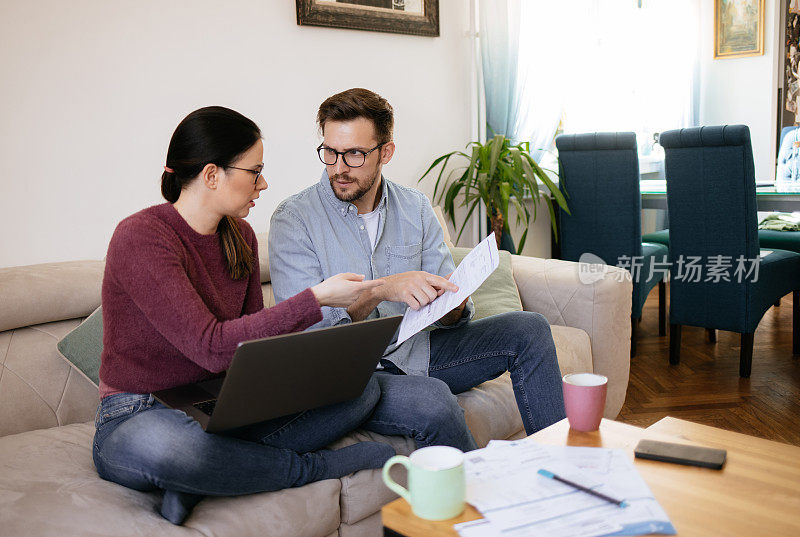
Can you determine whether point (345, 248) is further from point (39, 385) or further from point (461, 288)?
point (39, 385)

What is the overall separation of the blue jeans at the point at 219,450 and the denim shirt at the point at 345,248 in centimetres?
29

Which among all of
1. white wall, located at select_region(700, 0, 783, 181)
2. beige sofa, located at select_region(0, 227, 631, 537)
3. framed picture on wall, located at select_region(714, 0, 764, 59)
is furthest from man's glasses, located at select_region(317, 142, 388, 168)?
framed picture on wall, located at select_region(714, 0, 764, 59)

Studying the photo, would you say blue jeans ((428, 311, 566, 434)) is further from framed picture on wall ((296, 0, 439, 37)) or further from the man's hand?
framed picture on wall ((296, 0, 439, 37))

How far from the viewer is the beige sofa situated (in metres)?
1.26

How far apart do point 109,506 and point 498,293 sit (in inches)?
53.6

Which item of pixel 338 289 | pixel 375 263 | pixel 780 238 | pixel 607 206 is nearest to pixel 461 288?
pixel 338 289

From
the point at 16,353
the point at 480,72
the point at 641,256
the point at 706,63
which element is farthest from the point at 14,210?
the point at 706,63

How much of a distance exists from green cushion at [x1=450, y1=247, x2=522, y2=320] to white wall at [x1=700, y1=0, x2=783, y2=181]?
378cm

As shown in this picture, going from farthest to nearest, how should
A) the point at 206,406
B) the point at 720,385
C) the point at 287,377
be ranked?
the point at 720,385 < the point at 206,406 < the point at 287,377

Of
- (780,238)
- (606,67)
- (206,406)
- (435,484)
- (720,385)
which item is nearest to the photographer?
(435,484)

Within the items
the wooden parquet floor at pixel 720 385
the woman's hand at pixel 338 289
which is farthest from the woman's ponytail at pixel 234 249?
the wooden parquet floor at pixel 720 385

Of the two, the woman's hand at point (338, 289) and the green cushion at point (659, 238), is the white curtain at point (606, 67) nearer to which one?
the green cushion at point (659, 238)

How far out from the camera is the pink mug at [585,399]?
49.6 inches

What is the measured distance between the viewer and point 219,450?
1291 millimetres
